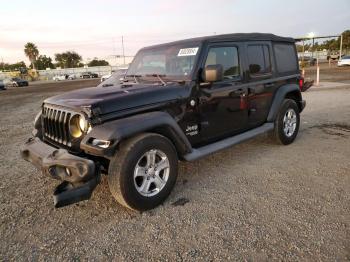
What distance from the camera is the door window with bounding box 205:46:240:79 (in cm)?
401

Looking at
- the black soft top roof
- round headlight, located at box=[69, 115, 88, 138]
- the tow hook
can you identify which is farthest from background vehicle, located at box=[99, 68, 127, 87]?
the tow hook

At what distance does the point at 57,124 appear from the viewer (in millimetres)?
3404

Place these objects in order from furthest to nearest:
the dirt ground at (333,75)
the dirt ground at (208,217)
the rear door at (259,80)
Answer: the dirt ground at (333,75) → the rear door at (259,80) → the dirt ground at (208,217)

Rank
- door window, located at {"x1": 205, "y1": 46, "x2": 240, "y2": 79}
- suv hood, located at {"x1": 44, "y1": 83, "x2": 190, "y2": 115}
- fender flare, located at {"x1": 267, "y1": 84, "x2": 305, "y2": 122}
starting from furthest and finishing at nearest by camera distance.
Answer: fender flare, located at {"x1": 267, "y1": 84, "x2": 305, "y2": 122} → door window, located at {"x1": 205, "y1": 46, "x2": 240, "y2": 79} → suv hood, located at {"x1": 44, "y1": 83, "x2": 190, "y2": 115}

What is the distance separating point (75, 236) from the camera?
2.85 m

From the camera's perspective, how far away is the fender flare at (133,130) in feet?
9.21

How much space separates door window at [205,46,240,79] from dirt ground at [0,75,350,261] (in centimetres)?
141

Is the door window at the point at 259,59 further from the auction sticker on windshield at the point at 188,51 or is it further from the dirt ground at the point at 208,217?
the dirt ground at the point at 208,217

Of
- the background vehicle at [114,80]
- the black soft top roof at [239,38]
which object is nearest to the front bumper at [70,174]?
the background vehicle at [114,80]

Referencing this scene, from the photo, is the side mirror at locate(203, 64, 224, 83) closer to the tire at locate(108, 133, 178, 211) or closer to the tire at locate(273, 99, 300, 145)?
the tire at locate(108, 133, 178, 211)

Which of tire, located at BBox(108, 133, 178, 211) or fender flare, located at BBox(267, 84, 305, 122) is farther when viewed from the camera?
fender flare, located at BBox(267, 84, 305, 122)

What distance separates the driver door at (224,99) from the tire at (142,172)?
2.74 ft

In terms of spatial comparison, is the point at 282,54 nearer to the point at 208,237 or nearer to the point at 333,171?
the point at 333,171

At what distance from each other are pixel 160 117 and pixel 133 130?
0.40 metres
